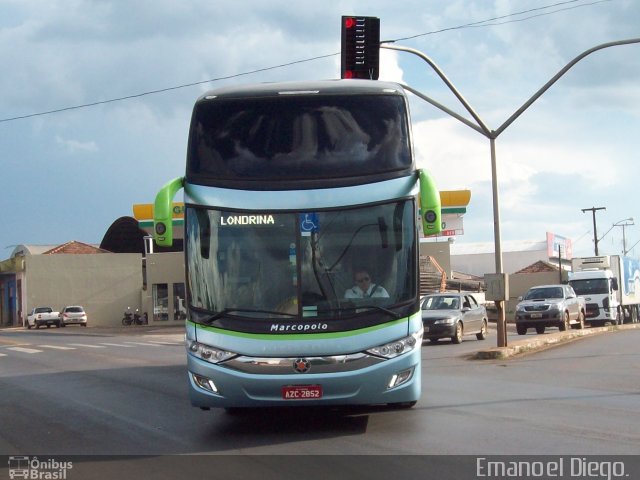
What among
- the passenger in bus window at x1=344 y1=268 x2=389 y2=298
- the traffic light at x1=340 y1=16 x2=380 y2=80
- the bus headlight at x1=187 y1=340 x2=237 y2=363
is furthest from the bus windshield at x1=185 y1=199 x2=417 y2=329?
the traffic light at x1=340 y1=16 x2=380 y2=80

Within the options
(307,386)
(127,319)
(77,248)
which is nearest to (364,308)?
(307,386)

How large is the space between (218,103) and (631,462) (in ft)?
19.0

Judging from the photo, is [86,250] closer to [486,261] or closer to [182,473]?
[486,261]

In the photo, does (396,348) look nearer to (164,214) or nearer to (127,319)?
(164,214)

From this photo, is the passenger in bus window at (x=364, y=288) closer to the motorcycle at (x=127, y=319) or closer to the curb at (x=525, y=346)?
the curb at (x=525, y=346)

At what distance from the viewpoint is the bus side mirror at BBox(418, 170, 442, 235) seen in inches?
378

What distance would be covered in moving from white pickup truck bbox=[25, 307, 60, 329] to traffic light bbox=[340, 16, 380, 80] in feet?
152

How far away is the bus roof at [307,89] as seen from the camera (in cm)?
1000

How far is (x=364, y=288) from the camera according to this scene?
9.36 m

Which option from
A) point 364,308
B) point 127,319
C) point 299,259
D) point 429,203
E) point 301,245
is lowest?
point 127,319

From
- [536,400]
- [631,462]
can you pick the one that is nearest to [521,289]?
[536,400]

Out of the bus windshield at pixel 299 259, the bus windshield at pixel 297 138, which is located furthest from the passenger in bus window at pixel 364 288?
the bus windshield at pixel 297 138

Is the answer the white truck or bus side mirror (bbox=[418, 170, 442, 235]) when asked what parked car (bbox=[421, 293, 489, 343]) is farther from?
bus side mirror (bbox=[418, 170, 442, 235])

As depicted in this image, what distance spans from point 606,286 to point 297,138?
33.7 meters
